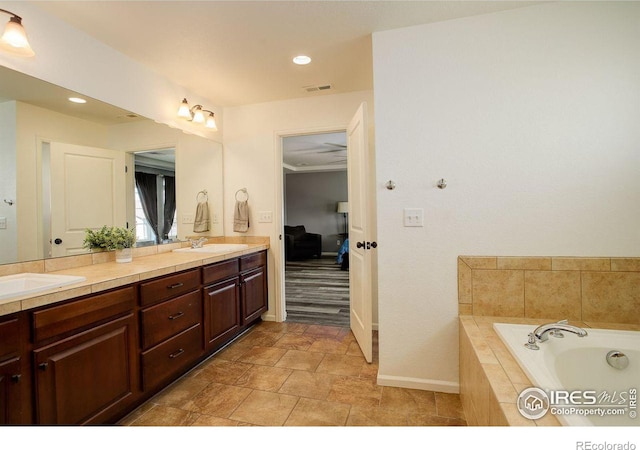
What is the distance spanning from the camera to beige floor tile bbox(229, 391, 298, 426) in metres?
1.74

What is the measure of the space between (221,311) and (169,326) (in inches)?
23.0

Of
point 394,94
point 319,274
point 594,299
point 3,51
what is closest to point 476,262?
point 594,299

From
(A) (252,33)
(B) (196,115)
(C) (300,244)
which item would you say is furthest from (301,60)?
(C) (300,244)

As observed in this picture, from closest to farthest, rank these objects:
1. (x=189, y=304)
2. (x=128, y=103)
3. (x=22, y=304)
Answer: (x=22, y=304) < (x=189, y=304) < (x=128, y=103)

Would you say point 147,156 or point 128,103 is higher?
point 128,103

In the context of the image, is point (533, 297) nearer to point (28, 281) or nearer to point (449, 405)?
point (449, 405)

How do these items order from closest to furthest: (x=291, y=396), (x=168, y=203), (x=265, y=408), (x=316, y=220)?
(x=265, y=408), (x=291, y=396), (x=168, y=203), (x=316, y=220)

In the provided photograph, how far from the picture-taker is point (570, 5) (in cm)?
183

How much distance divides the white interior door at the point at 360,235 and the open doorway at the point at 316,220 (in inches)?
52.9

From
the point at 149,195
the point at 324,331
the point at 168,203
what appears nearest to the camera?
the point at 149,195

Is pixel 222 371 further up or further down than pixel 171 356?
further down

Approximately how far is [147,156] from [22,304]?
1751mm

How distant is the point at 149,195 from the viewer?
2738 mm

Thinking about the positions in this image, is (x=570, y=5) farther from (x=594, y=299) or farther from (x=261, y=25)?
(x=261, y=25)
